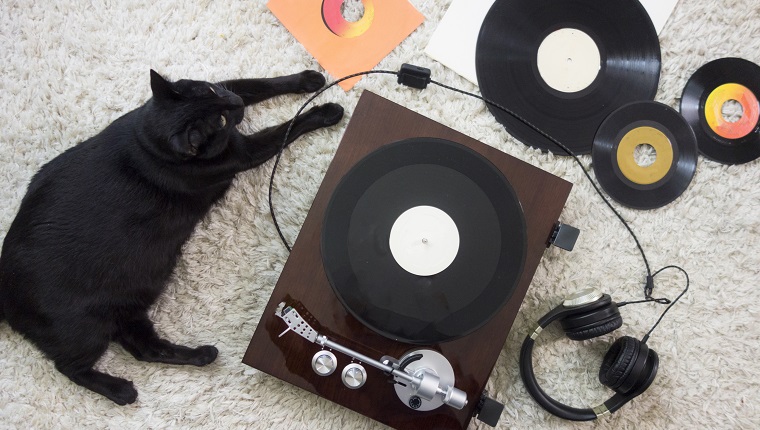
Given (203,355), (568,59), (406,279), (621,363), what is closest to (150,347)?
(203,355)

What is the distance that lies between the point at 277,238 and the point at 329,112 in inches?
9.4

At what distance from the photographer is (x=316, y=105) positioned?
979 millimetres

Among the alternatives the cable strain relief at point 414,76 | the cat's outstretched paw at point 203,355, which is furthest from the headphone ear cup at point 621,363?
the cat's outstretched paw at point 203,355

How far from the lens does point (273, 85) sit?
3.15 ft

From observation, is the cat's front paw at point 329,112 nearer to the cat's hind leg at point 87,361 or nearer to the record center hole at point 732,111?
the cat's hind leg at point 87,361

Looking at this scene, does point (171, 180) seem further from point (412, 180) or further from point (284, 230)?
point (412, 180)

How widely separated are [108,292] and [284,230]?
11.6 inches

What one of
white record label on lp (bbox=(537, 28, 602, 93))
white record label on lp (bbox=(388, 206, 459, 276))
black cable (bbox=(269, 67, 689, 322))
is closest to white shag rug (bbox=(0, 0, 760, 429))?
black cable (bbox=(269, 67, 689, 322))

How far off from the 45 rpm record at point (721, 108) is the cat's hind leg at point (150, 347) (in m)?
0.94

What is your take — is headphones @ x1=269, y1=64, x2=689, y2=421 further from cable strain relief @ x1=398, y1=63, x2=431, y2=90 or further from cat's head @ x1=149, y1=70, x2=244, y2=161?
cat's head @ x1=149, y1=70, x2=244, y2=161

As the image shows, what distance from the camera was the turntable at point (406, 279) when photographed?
0.78m

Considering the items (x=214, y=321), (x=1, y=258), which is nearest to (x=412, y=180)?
(x=214, y=321)

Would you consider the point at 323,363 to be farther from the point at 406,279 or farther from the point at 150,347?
the point at 150,347

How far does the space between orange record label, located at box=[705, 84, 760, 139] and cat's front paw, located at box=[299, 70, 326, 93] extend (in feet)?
2.26
